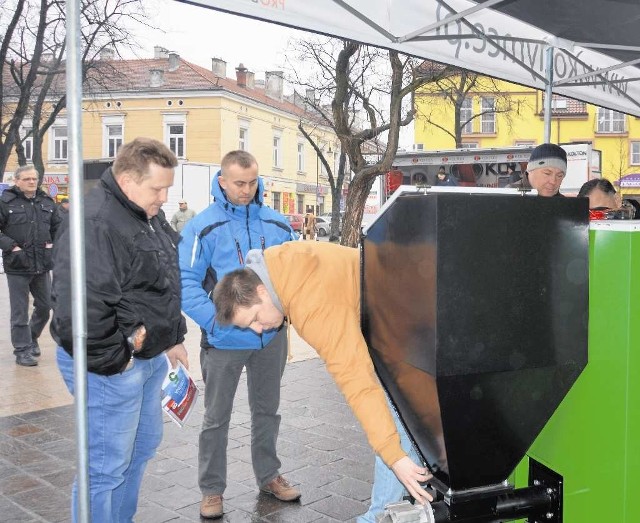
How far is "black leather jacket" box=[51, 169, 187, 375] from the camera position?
2.38 metres

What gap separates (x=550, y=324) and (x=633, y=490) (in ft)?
1.71

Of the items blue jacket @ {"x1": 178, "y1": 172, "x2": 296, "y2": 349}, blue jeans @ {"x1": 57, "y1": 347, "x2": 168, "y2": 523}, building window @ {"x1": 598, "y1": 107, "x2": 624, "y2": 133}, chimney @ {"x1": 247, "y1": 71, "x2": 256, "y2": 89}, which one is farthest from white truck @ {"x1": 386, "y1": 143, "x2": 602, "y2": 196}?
chimney @ {"x1": 247, "y1": 71, "x2": 256, "y2": 89}

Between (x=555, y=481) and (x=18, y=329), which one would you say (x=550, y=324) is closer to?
(x=555, y=481)

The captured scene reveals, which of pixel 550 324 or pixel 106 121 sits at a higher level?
pixel 106 121

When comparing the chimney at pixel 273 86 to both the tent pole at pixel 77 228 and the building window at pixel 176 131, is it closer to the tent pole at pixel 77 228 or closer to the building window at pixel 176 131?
the building window at pixel 176 131

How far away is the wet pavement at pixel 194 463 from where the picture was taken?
340 cm

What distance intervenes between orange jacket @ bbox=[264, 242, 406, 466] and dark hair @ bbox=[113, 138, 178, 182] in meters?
0.70

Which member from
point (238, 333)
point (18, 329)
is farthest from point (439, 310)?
point (18, 329)

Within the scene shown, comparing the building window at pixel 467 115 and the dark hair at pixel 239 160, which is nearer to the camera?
the dark hair at pixel 239 160

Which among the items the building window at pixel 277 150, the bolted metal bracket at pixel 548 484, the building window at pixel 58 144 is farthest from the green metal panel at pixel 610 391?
the building window at pixel 277 150

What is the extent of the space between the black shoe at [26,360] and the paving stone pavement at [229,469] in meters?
1.60

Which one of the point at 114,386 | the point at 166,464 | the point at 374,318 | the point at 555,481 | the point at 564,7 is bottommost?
the point at 166,464

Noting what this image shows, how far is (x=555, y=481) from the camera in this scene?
204 cm

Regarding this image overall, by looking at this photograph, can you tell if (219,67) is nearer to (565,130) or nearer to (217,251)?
(565,130)
